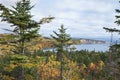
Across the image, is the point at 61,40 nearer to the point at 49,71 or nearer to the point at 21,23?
the point at 21,23

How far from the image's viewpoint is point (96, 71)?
140 m

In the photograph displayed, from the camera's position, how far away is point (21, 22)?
2389 centimetres

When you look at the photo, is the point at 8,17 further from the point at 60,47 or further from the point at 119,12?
the point at 60,47

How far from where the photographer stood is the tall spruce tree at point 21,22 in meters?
23.8

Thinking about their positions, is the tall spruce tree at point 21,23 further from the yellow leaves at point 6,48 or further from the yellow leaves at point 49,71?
the yellow leaves at point 49,71

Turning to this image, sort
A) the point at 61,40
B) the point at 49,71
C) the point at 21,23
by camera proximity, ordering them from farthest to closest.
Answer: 1. the point at 49,71
2. the point at 61,40
3. the point at 21,23

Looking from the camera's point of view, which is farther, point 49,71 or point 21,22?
point 49,71

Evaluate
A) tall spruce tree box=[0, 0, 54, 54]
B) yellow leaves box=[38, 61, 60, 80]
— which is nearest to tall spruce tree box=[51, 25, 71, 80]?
tall spruce tree box=[0, 0, 54, 54]

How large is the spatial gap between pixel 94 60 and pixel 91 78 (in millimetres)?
27964

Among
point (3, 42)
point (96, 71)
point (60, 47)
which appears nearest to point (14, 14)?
point (3, 42)

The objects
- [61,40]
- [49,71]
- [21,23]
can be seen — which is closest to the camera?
[21,23]

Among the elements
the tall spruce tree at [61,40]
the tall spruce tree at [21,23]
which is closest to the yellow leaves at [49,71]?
the tall spruce tree at [61,40]

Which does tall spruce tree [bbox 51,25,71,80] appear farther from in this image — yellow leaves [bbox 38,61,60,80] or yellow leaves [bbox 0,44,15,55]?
yellow leaves [bbox 38,61,60,80]

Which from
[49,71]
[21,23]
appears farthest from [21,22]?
[49,71]
